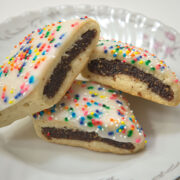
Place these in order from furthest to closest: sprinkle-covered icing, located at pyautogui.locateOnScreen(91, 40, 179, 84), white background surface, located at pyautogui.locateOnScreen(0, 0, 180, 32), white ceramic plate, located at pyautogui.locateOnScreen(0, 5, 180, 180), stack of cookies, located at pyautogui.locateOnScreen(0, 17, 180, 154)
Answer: white background surface, located at pyautogui.locateOnScreen(0, 0, 180, 32)
sprinkle-covered icing, located at pyautogui.locateOnScreen(91, 40, 179, 84)
stack of cookies, located at pyautogui.locateOnScreen(0, 17, 180, 154)
white ceramic plate, located at pyautogui.locateOnScreen(0, 5, 180, 180)

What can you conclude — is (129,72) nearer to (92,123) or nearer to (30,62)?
(92,123)

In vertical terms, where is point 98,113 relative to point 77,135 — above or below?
above

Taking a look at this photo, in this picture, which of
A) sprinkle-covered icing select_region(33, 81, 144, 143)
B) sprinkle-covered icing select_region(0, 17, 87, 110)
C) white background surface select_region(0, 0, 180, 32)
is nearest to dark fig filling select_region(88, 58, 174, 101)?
sprinkle-covered icing select_region(33, 81, 144, 143)

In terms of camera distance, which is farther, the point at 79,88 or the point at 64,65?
the point at 79,88

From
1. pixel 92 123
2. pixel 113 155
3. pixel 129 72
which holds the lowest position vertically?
pixel 113 155

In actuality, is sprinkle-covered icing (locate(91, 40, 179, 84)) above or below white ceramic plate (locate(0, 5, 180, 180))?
above

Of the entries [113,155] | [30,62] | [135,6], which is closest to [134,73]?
[113,155]

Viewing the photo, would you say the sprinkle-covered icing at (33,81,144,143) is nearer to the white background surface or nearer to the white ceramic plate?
the white ceramic plate
